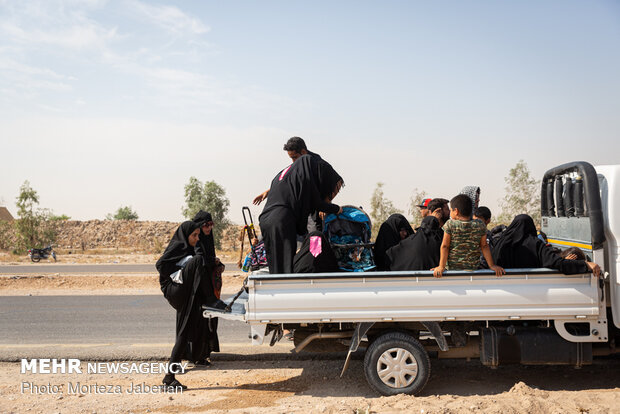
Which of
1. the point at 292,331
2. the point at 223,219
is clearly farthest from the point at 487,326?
the point at 223,219

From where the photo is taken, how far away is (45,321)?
979 cm

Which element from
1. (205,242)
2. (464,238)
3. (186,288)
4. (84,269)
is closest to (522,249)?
(464,238)

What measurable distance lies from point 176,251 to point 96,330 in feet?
12.7

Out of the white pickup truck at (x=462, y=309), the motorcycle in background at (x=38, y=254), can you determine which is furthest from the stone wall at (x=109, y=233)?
the white pickup truck at (x=462, y=309)

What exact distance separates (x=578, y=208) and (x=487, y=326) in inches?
61.5

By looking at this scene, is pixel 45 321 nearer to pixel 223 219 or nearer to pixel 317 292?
pixel 317 292

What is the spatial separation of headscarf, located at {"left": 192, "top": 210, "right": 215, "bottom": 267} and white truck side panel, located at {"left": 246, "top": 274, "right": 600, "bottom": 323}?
1.51 m

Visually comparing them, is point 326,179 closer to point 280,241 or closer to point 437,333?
point 280,241

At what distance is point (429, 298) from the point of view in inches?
189

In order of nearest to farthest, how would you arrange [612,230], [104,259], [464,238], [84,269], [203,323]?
[612,230]
[464,238]
[203,323]
[84,269]
[104,259]

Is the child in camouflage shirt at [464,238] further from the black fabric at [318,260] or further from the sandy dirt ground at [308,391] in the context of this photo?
the sandy dirt ground at [308,391]

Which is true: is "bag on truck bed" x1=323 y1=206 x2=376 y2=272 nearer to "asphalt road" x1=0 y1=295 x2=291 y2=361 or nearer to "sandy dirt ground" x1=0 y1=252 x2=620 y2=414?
"sandy dirt ground" x1=0 y1=252 x2=620 y2=414

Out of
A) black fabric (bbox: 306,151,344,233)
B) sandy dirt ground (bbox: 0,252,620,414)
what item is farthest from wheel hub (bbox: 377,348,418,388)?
black fabric (bbox: 306,151,344,233)

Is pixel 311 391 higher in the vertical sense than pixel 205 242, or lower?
lower
